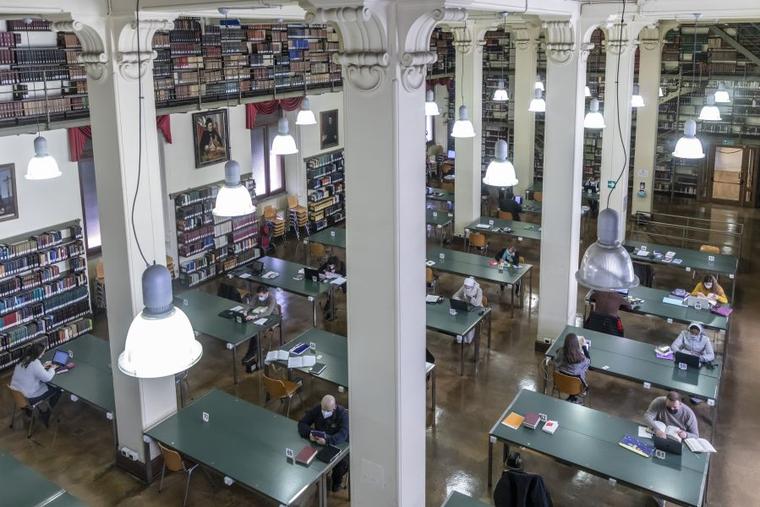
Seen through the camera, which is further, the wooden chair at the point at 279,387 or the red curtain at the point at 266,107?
the red curtain at the point at 266,107

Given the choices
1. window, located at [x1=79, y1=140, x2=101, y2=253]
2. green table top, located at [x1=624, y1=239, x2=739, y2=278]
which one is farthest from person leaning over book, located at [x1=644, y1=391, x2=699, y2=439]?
window, located at [x1=79, y1=140, x2=101, y2=253]

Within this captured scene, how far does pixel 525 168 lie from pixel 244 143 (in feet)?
24.3

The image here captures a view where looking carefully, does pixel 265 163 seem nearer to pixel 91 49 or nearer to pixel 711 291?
pixel 91 49

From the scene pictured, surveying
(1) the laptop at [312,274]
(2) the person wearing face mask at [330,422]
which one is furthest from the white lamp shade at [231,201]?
(1) the laptop at [312,274]

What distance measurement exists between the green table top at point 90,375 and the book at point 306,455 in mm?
2342

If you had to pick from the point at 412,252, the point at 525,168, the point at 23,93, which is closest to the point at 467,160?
the point at 525,168

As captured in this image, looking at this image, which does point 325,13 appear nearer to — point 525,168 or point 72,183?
point 72,183

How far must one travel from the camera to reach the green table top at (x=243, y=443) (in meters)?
5.91

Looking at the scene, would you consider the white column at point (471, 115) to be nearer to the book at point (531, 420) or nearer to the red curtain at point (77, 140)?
the red curtain at point (77, 140)

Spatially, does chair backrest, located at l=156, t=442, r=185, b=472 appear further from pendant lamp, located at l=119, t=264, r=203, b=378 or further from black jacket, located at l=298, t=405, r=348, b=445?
pendant lamp, located at l=119, t=264, r=203, b=378

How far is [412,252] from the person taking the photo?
4637mm

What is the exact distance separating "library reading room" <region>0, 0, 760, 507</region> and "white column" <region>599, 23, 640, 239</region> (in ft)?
0.17

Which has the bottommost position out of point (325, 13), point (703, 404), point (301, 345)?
point (703, 404)

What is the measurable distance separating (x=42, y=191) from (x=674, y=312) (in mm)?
9013
